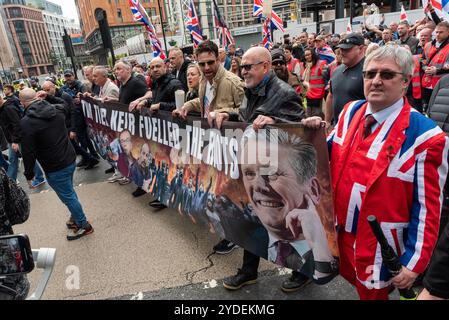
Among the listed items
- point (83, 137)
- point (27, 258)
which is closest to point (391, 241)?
point (27, 258)

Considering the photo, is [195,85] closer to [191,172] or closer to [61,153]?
[191,172]

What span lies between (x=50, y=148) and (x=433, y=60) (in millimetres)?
5540

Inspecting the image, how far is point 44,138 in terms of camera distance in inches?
156

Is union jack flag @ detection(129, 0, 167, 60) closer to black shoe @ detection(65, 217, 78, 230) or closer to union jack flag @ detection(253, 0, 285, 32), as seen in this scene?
union jack flag @ detection(253, 0, 285, 32)

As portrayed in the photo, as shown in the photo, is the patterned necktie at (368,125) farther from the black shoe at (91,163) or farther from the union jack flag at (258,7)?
the union jack flag at (258,7)

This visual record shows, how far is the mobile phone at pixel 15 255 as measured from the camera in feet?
5.09

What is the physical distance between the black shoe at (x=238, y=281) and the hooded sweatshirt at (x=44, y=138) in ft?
8.62

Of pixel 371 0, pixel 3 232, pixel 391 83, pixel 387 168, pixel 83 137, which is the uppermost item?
pixel 371 0

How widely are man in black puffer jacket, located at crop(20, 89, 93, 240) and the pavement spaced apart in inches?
16.0

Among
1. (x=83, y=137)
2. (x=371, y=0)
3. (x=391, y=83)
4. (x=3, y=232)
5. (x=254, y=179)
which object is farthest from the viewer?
(x=371, y=0)

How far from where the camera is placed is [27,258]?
5.17ft

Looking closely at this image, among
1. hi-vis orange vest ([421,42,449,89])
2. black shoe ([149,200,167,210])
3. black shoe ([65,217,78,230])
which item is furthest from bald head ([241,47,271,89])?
hi-vis orange vest ([421,42,449,89])

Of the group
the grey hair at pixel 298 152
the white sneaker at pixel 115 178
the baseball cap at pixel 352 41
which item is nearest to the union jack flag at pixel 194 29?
the white sneaker at pixel 115 178

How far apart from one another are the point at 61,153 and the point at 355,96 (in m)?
3.64
